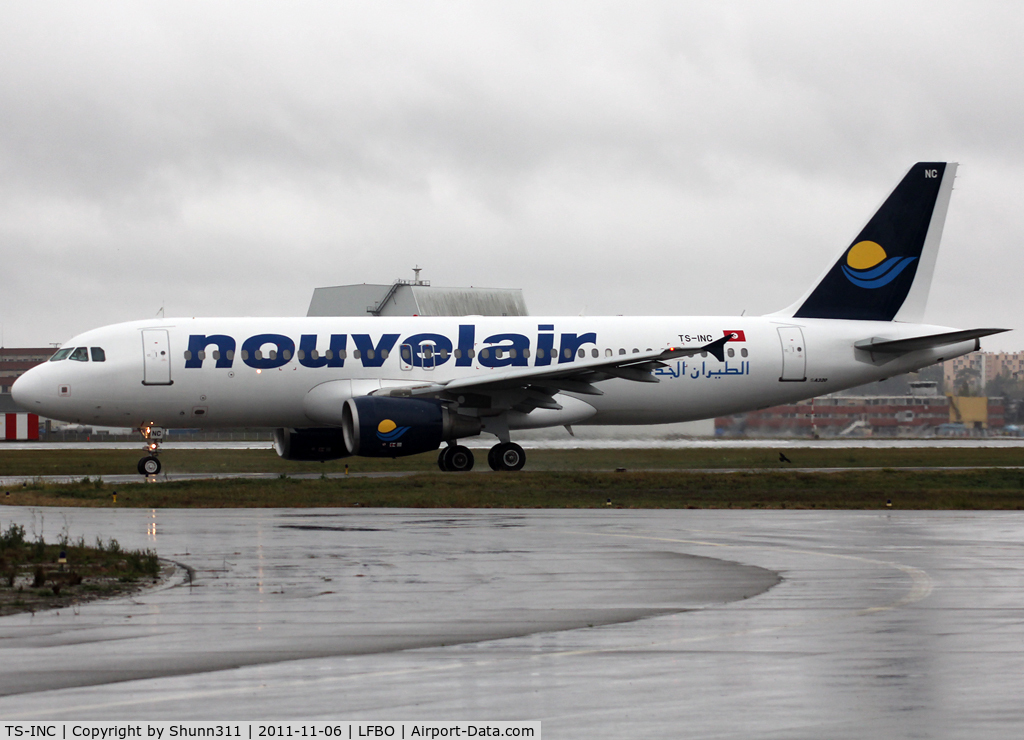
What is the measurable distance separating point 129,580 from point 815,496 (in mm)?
15413

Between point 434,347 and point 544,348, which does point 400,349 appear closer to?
point 434,347

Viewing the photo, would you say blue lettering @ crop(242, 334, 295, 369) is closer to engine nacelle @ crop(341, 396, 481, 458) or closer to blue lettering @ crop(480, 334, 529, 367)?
engine nacelle @ crop(341, 396, 481, 458)

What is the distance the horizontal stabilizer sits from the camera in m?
30.7

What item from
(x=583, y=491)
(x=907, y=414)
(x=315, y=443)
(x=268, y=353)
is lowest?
(x=583, y=491)

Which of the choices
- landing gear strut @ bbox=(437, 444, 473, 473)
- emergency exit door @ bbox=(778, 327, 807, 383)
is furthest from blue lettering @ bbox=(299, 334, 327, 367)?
emergency exit door @ bbox=(778, 327, 807, 383)

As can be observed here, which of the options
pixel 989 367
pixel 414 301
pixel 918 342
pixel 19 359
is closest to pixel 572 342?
pixel 918 342

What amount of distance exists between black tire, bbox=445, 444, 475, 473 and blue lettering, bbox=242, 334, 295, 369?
4708mm

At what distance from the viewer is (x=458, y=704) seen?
6.45 metres

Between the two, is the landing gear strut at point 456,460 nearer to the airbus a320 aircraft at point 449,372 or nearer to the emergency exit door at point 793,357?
the airbus a320 aircraft at point 449,372

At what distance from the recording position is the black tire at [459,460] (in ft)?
98.7

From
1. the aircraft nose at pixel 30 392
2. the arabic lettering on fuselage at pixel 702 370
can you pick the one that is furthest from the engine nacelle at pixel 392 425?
the aircraft nose at pixel 30 392

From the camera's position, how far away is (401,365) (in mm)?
29984

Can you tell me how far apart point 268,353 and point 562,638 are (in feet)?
72.5

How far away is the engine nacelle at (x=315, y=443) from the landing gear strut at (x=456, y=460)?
2861mm
